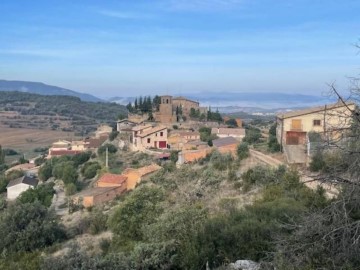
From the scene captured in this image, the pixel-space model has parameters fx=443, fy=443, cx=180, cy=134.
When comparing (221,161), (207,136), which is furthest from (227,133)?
(221,161)

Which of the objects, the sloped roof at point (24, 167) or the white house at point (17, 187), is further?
the sloped roof at point (24, 167)

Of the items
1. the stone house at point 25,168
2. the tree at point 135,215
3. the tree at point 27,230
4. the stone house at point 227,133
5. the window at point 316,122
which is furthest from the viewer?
the stone house at point 25,168

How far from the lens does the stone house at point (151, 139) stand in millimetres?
48575

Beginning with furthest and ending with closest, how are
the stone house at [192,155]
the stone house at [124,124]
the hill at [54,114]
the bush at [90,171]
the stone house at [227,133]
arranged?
the hill at [54,114] → the stone house at [124,124] → the stone house at [227,133] → the bush at [90,171] → the stone house at [192,155]

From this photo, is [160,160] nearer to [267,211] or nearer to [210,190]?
[210,190]

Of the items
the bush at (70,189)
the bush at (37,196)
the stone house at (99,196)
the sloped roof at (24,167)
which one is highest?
the stone house at (99,196)

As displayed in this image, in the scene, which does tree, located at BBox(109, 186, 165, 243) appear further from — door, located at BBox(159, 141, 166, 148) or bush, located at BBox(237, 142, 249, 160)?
door, located at BBox(159, 141, 166, 148)

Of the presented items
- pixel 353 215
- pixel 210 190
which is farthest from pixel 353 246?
pixel 210 190

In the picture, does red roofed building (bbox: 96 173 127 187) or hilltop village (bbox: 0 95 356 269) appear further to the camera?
red roofed building (bbox: 96 173 127 187)

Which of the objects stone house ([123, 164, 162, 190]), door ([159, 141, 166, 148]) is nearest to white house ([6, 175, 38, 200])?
stone house ([123, 164, 162, 190])

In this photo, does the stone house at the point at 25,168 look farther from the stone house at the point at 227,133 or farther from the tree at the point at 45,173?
the stone house at the point at 227,133

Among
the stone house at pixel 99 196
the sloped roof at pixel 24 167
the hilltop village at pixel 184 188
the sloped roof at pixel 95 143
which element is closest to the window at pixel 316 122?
the hilltop village at pixel 184 188

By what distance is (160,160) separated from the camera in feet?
136

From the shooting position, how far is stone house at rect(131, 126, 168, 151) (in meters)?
48.6
